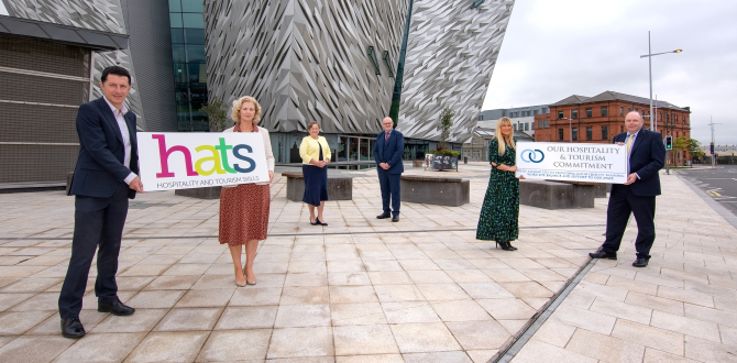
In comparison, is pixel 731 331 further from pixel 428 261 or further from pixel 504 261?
pixel 428 261

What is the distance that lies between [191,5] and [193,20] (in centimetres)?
132

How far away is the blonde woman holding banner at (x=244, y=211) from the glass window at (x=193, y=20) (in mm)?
35635

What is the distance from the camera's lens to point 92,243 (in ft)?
9.65

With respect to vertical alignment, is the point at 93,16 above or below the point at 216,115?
above

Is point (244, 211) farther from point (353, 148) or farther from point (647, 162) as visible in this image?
point (353, 148)

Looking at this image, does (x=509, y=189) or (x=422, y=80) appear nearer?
(x=509, y=189)

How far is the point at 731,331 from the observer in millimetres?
3002

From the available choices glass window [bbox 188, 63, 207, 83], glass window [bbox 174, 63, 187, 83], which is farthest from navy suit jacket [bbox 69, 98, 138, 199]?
glass window [bbox 174, 63, 187, 83]

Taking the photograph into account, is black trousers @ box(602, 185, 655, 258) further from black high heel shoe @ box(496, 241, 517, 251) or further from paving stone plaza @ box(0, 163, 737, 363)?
black high heel shoe @ box(496, 241, 517, 251)

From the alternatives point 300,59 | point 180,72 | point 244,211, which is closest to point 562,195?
point 244,211

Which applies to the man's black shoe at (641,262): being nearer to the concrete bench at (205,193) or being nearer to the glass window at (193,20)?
the concrete bench at (205,193)

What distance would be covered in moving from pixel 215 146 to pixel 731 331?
474 centimetres

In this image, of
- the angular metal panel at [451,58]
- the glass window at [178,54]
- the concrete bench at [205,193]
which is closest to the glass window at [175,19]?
the glass window at [178,54]

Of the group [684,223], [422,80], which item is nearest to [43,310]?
[684,223]
